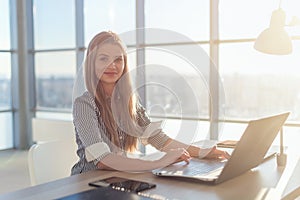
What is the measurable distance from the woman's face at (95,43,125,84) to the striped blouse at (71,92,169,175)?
0.12 meters

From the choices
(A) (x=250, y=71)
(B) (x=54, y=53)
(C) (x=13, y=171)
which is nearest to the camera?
(A) (x=250, y=71)

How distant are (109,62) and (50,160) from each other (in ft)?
1.88

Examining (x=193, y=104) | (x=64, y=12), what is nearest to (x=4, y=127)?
(x=64, y=12)

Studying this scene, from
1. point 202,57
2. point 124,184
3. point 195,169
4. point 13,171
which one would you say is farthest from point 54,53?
point 124,184

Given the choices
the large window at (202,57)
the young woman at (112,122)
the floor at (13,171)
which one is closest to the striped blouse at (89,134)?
the young woman at (112,122)

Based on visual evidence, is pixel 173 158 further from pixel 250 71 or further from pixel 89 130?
pixel 250 71

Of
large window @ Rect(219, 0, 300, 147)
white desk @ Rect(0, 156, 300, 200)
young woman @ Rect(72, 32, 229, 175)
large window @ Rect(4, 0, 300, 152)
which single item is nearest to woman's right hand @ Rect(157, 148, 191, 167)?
young woman @ Rect(72, 32, 229, 175)

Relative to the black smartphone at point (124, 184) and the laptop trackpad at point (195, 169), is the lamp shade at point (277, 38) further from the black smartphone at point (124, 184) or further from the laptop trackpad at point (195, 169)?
the black smartphone at point (124, 184)

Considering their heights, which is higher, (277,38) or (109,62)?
(277,38)

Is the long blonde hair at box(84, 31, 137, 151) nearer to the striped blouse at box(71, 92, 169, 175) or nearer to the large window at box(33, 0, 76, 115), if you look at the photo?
the striped blouse at box(71, 92, 169, 175)

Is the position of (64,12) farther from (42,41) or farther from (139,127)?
(139,127)

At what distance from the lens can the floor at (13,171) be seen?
456 cm

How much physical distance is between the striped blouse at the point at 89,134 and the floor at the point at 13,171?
2731 millimetres

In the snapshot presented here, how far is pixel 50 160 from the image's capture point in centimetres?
201
